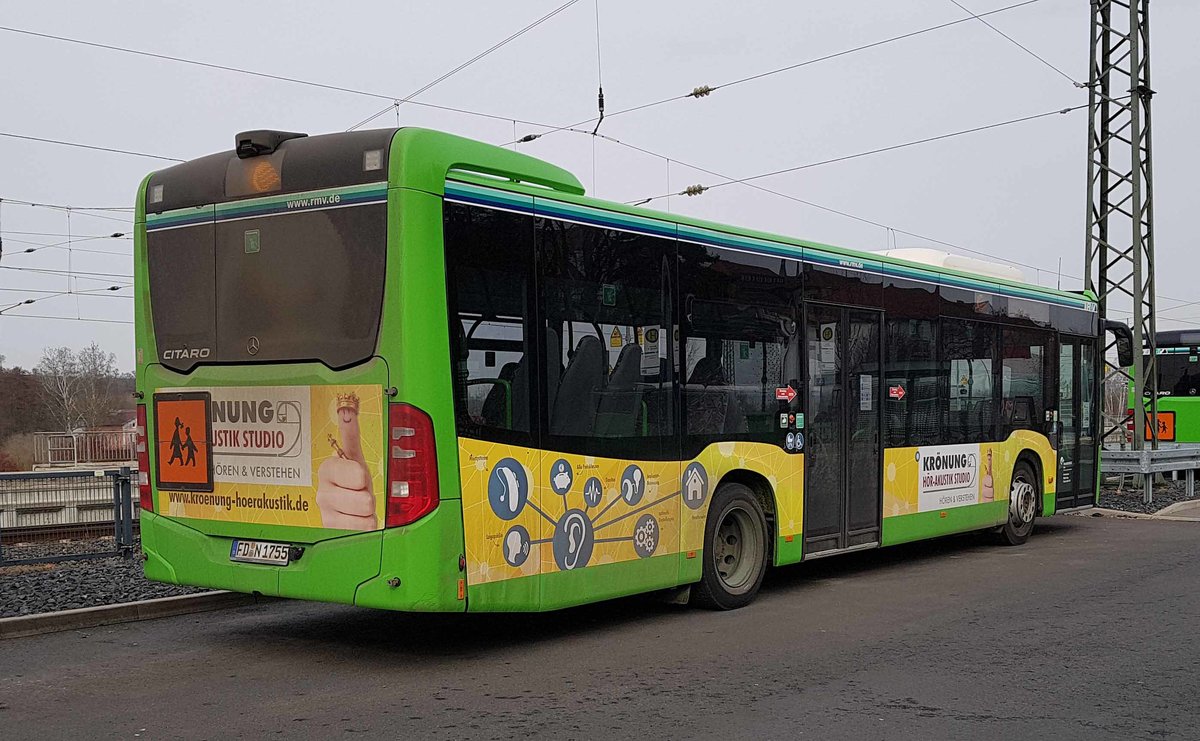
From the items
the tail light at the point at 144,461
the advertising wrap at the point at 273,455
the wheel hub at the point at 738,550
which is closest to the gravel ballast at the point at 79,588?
the tail light at the point at 144,461

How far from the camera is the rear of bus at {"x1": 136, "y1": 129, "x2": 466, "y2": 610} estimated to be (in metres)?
7.07

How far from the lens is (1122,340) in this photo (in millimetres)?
17328

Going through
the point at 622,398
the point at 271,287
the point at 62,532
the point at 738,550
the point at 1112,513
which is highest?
the point at 271,287

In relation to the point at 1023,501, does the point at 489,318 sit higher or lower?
higher

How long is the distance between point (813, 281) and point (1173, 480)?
15.0 meters

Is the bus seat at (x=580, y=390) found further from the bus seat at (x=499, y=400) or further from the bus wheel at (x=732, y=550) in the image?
the bus wheel at (x=732, y=550)

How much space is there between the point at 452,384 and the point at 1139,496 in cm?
1625

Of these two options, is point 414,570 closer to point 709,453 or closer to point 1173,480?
point 709,453

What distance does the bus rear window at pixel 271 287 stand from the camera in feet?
23.7

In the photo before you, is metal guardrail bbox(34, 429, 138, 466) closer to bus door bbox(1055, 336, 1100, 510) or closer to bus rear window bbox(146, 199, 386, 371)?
bus door bbox(1055, 336, 1100, 510)

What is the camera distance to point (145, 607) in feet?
30.6

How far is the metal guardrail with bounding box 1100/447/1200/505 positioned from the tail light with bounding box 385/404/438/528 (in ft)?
48.3

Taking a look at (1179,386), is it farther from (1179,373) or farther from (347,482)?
(347,482)

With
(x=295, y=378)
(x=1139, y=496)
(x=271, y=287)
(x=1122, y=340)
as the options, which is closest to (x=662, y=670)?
(x=295, y=378)
